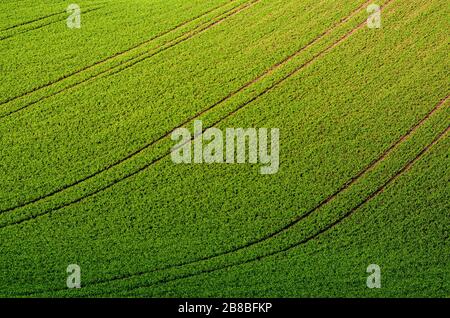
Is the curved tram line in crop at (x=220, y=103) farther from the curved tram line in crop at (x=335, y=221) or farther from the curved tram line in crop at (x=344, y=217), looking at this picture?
the curved tram line in crop at (x=344, y=217)

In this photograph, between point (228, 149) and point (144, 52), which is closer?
point (228, 149)

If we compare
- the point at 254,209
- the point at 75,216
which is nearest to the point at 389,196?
the point at 254,209

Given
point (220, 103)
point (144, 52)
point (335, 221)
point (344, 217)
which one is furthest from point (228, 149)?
point (144, 52)

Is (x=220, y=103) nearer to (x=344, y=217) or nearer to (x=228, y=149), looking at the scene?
(x=228, y=149)

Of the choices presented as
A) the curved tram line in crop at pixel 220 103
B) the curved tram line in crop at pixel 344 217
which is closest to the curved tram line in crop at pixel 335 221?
the curved tram line in crop at pixel 344 217

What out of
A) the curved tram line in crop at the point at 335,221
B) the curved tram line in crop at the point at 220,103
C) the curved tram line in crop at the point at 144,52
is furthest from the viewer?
the curved tram line in crop at the point at 144,52

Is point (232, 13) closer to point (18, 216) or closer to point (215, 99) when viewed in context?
point (215, 99)

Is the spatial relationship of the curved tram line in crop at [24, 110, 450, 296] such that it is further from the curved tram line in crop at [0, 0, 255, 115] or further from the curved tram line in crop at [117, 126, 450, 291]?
the curved tram line in crop at [0, 0, 255, 115]

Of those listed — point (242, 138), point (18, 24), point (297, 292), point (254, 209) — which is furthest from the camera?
point (18, 24)
